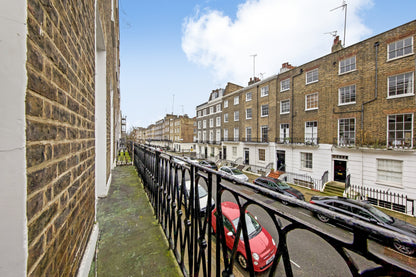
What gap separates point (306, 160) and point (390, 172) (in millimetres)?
4996

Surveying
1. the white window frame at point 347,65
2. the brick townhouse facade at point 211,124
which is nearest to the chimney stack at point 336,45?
the white window frame at point 347,65

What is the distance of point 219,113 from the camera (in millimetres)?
27031

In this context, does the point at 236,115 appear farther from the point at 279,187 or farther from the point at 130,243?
the point at 130,243

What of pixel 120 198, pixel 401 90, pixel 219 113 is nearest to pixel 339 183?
pixel 401 90

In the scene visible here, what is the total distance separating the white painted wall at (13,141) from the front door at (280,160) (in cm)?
1732

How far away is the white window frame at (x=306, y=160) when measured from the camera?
1391 cm

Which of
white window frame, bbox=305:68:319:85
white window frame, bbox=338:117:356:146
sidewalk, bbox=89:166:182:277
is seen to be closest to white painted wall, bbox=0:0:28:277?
sidewalk, bbox=89:166:182:277

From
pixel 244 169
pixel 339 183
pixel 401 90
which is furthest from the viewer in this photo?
pixel 244 169

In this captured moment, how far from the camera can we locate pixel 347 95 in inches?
475

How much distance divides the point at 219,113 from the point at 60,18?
26423mm

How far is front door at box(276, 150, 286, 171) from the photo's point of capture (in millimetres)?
15922

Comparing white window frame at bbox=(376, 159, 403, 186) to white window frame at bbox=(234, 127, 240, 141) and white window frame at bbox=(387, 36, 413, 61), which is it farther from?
white window frame at bbox=(234, 127, 240, 141)

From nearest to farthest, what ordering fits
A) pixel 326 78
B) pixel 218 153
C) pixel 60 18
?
pixel 60 18
pixel 326 78
pixel 218 153

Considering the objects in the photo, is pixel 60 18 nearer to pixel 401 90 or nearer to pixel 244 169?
pixel 401 90
